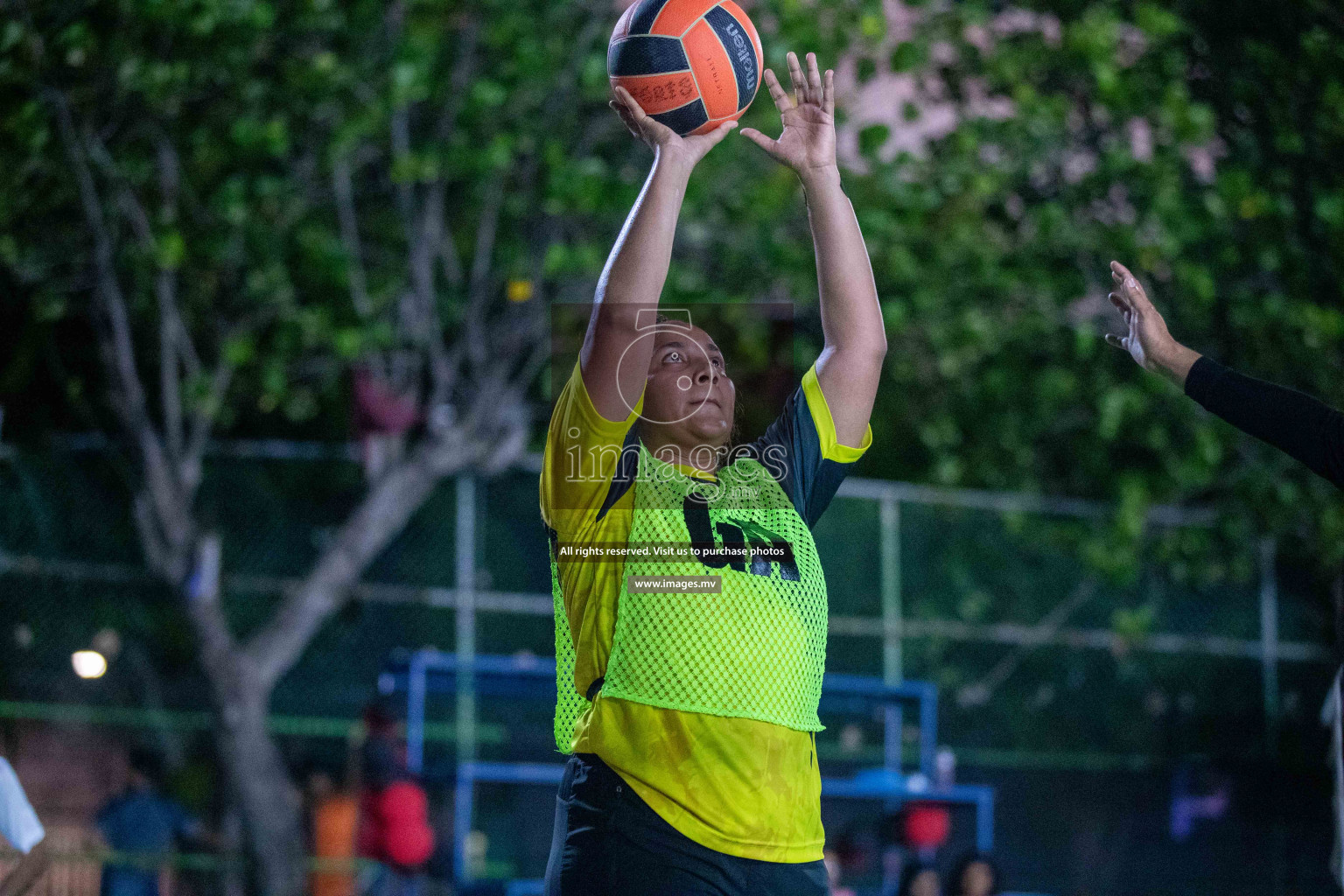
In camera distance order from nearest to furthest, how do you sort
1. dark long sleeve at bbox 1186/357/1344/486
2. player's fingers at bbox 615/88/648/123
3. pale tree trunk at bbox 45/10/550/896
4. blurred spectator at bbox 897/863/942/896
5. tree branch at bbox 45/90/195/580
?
player's fingers at bbox 615/88/648/123, dark long sleeve at bbox 1186/357/1344/486, blurred spectator at bbox 897/863/942/896, pale tree trunk at bbox 45/10/550/896, tree branch at bbox 45/90/195/580

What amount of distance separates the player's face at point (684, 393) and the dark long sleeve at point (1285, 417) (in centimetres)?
127

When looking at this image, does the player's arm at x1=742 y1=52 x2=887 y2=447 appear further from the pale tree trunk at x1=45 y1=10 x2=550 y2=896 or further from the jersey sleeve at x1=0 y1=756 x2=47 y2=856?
the pale tree trunk at x1=45 y1=10 x2=550 y2=896

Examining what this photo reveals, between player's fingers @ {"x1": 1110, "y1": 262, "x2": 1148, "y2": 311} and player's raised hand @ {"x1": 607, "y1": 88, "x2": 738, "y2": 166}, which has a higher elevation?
player's fingers @ {"x1": 1110, "y1": 262, "x2": 1148, "y2": 311}

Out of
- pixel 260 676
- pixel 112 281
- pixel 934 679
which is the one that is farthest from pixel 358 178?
pixel 934 679

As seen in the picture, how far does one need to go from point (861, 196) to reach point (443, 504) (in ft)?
12.1

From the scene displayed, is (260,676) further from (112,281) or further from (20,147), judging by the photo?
(20,147)

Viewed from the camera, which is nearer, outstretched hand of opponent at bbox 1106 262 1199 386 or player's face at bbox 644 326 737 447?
player's face at bbox 644 326 737 447

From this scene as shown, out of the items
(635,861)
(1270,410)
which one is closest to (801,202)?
(1270,410)

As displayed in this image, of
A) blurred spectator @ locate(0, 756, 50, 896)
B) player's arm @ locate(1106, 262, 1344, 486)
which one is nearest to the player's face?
player's arm @ locate(1106, 262, 1344, 486)

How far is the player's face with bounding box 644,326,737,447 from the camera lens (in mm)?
2611

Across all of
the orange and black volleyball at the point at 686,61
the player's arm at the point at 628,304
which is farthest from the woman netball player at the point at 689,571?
the orange and black volleyball at the point at 686,61

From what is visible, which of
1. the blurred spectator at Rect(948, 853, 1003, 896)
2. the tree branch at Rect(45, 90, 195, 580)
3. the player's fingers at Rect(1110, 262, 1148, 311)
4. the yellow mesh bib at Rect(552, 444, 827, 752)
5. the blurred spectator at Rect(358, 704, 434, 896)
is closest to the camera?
the yellow mesh bib at Rect(552, 444, 827, 752)

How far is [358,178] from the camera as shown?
9.32 meters

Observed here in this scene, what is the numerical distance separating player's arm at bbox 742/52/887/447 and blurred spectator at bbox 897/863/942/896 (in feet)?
15.0
